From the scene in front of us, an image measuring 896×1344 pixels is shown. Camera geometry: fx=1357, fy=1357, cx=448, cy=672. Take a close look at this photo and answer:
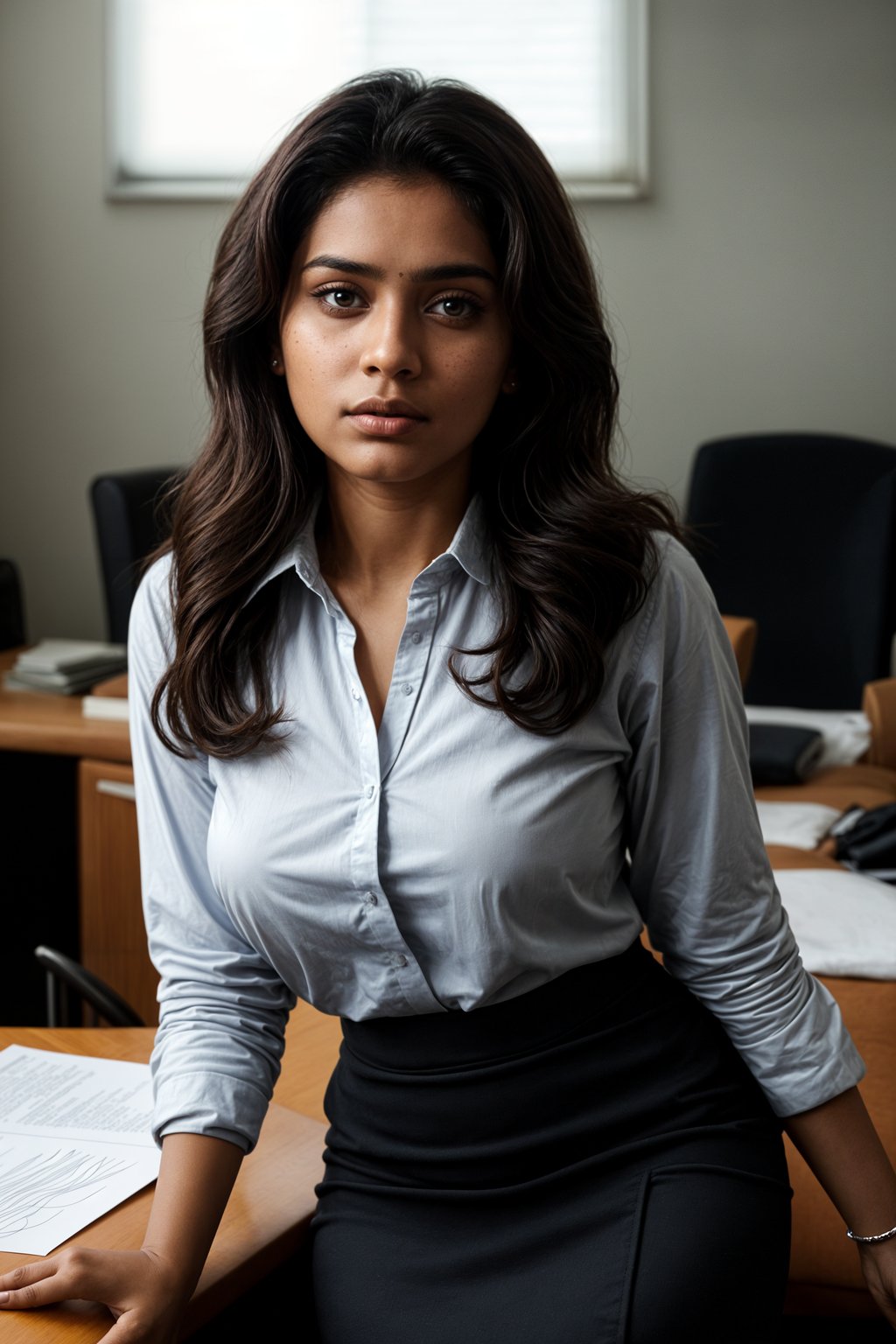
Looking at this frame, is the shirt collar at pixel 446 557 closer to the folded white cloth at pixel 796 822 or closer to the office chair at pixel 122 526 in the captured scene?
the folded white cloth at pixel 796 822

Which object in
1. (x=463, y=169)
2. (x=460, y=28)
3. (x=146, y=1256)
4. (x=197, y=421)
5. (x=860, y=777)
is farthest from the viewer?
(x=197, y=421)

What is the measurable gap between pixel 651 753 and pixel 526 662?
0.44ft

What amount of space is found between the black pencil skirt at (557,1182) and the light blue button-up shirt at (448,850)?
0.04 m

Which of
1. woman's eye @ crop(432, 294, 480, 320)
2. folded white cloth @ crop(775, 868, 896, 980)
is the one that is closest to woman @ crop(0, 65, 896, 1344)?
woman's eye @ crop(432, 294, 480, 320)

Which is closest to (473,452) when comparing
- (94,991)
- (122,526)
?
(94,991)

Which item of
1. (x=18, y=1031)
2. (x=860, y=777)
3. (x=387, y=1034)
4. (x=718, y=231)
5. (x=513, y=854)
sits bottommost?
(x=860, y=777)

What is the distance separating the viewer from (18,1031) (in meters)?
1.48

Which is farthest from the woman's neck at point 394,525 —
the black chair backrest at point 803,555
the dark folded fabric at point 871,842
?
the black chair backrest at point 803,555

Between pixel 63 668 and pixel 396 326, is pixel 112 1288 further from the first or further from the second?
pixel 63 668

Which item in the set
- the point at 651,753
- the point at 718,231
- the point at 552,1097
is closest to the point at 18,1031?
the point at 552,1097

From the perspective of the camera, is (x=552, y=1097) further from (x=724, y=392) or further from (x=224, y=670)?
(x=724, y=392)

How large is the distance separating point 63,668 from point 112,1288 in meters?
2.21

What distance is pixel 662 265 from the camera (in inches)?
161

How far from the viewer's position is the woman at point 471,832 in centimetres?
110
